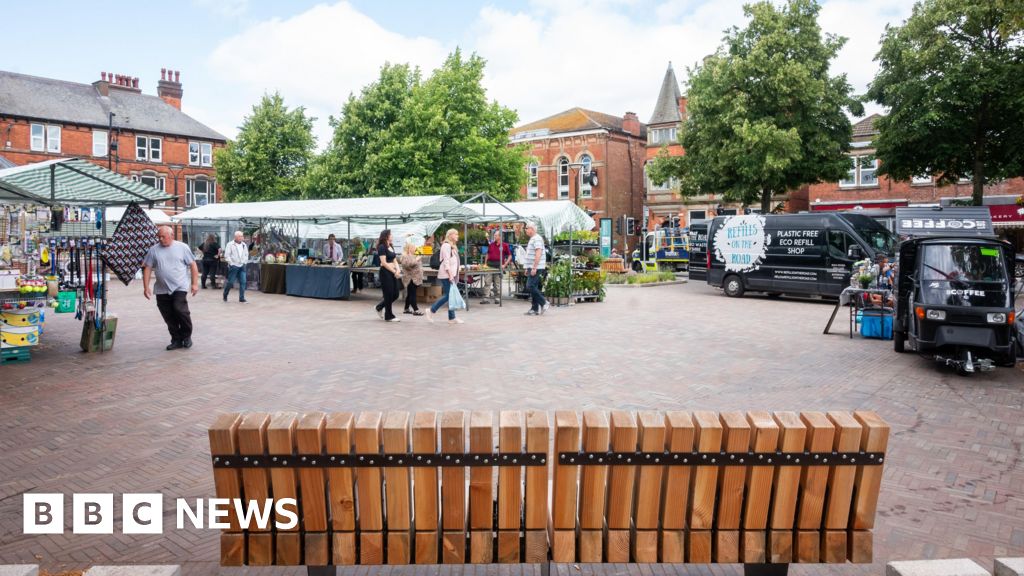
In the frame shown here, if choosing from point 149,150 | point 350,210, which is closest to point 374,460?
point 350,210

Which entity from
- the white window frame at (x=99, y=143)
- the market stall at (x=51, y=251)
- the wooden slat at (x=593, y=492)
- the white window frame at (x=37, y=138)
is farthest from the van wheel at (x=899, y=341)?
the white window frame at (x=37, y=138)

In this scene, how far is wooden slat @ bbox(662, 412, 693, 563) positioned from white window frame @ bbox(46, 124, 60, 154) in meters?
54.9

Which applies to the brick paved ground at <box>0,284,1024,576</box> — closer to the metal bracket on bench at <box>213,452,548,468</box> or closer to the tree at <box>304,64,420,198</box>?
the metal bracket on bench at <box>213,452,548,468</box>

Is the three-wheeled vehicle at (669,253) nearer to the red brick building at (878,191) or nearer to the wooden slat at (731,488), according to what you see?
the red brick building at (878,191)

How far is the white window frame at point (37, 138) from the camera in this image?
46.8 m

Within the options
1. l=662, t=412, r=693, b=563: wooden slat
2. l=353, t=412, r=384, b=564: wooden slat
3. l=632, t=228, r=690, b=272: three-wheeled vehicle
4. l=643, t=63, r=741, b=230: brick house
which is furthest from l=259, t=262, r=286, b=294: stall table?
l=643, t=63, r=741, b=230: brick house

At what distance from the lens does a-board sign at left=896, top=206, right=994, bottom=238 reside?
10406mm

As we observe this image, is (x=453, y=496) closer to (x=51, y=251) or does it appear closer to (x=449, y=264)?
(x=51, y=251)

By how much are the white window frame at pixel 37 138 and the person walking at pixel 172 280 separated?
45368 millimetres

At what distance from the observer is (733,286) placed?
2153 centimetres

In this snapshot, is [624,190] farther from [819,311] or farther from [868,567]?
[868,567]

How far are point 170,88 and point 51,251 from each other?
50318 millimetres

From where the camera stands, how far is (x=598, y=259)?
23.7m

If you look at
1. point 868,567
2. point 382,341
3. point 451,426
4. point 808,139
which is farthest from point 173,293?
point 808,139
